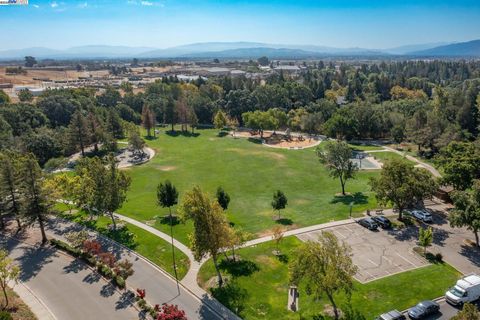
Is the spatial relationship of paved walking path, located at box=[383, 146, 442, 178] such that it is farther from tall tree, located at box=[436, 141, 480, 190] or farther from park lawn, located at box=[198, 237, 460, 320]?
park lawn, located at box=[198, 237, 460, 320]

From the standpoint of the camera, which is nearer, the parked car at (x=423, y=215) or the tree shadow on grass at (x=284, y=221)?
the parked car at (x=423, y=215)

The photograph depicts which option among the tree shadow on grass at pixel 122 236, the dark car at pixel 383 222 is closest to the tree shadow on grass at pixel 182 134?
the tree shadow on grass at pixel 122 236

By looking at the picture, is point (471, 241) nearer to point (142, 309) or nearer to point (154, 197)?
point (142, 309)

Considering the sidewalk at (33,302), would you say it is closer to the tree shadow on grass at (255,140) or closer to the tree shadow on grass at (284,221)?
the tree shadow on grass at (284,221)

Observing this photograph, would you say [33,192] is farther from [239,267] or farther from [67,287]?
[239,267]

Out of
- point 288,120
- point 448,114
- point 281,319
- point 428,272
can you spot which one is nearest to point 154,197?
point 281,319

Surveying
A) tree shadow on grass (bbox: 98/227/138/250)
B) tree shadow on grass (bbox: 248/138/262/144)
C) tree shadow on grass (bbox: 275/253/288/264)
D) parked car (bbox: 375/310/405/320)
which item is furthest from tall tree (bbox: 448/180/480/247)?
tree shadow on grass (bbox: 248/138/262/144)
